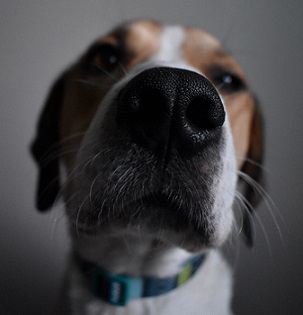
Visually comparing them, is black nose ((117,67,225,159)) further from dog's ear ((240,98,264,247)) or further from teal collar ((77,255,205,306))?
dog's ear ((240,98,264,247))

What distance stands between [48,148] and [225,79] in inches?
23.0

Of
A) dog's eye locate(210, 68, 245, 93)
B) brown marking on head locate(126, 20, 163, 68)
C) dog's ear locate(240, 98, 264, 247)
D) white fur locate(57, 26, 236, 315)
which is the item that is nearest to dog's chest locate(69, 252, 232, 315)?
white fur locate(57, 26, 236, 315)

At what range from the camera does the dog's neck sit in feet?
3.00

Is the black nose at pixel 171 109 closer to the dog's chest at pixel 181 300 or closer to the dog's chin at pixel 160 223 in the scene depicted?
the dog's chin at pixel 160 223

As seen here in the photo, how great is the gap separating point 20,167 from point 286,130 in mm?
1140

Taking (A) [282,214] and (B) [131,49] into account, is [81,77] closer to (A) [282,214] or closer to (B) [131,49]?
(B) [131,49]

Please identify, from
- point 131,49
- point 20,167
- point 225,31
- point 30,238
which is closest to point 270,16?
point 225,31

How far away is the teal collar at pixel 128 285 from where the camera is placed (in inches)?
36.3

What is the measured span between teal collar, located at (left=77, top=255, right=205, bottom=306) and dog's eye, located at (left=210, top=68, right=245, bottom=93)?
0.49 metres

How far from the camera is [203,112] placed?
0.60 m

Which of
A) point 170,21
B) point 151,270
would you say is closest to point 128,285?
point 151,270

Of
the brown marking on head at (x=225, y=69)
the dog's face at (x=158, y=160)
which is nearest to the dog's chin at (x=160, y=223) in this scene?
the dog's face at (x=158, y=160)

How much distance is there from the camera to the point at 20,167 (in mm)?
1683

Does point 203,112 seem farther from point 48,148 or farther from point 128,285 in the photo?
point 48,148
